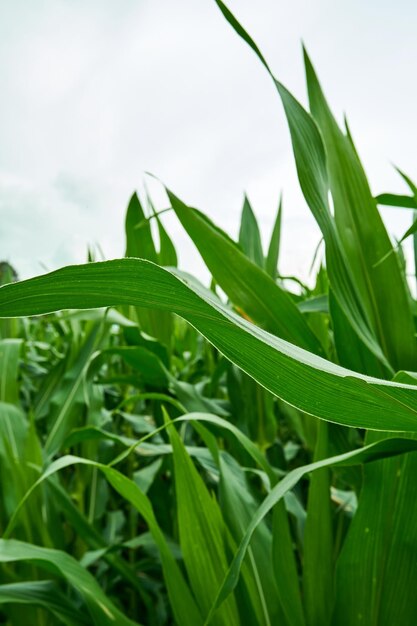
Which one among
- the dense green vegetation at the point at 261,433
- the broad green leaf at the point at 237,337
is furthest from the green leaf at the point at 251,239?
the broad green leaf at the point at 237,337

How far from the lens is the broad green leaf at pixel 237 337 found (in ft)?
0.56

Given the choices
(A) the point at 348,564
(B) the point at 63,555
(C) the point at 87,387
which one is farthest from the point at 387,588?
(C) the point at 87,387

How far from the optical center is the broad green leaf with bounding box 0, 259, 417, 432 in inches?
6.8

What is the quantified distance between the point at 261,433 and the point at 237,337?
55 cm

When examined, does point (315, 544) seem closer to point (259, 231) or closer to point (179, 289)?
point (179, 289)

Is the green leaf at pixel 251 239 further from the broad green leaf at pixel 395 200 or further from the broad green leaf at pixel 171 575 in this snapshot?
the broad green leaf at pixel 171 575

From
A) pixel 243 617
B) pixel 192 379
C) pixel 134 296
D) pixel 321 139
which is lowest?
pixel 243 617

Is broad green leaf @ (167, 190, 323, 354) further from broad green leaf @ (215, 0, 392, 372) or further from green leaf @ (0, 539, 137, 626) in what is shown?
green leaf @ (0, 539, 137, 626)

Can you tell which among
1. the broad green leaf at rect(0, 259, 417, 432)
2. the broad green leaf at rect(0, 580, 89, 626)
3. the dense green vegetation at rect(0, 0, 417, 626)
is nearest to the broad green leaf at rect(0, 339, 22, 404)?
the dense green vegetation at rect(0, 0, 417, 626)

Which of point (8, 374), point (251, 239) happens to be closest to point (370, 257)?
point (251, 239)

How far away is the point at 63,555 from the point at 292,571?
0.62 ft

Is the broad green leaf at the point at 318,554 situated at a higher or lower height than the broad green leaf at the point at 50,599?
higher

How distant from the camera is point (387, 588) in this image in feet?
1.22

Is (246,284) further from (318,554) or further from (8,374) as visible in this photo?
(8,374)
